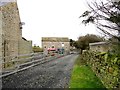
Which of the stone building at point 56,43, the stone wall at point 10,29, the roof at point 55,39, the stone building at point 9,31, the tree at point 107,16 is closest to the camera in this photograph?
the tree at point 107,16

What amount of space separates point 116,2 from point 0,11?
39.7ft

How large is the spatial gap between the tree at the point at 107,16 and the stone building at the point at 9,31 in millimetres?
10612

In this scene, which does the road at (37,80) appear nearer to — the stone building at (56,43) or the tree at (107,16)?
the tree at (107,16)

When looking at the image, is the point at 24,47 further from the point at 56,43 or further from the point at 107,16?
the point at 56,43

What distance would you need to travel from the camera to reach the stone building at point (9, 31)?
19156 millimetres

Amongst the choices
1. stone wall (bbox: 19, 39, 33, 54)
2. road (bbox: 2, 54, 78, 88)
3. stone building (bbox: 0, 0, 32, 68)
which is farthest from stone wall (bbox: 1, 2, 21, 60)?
road (bbox: 2, 54, 78, 88)

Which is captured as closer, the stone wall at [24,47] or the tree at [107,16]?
the tree at [107,16]

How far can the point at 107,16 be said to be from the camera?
9.07 metres

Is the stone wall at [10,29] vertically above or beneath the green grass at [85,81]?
above

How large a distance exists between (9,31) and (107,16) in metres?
13.6

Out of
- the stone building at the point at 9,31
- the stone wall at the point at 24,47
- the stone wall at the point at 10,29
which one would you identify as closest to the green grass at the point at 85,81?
the stone building at the point at 9,31

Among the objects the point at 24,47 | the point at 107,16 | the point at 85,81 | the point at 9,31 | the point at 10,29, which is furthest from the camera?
the point at 24,47

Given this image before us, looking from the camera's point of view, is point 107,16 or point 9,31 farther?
point 9,31

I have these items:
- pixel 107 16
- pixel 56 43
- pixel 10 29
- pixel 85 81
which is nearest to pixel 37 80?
pixel 85 81
